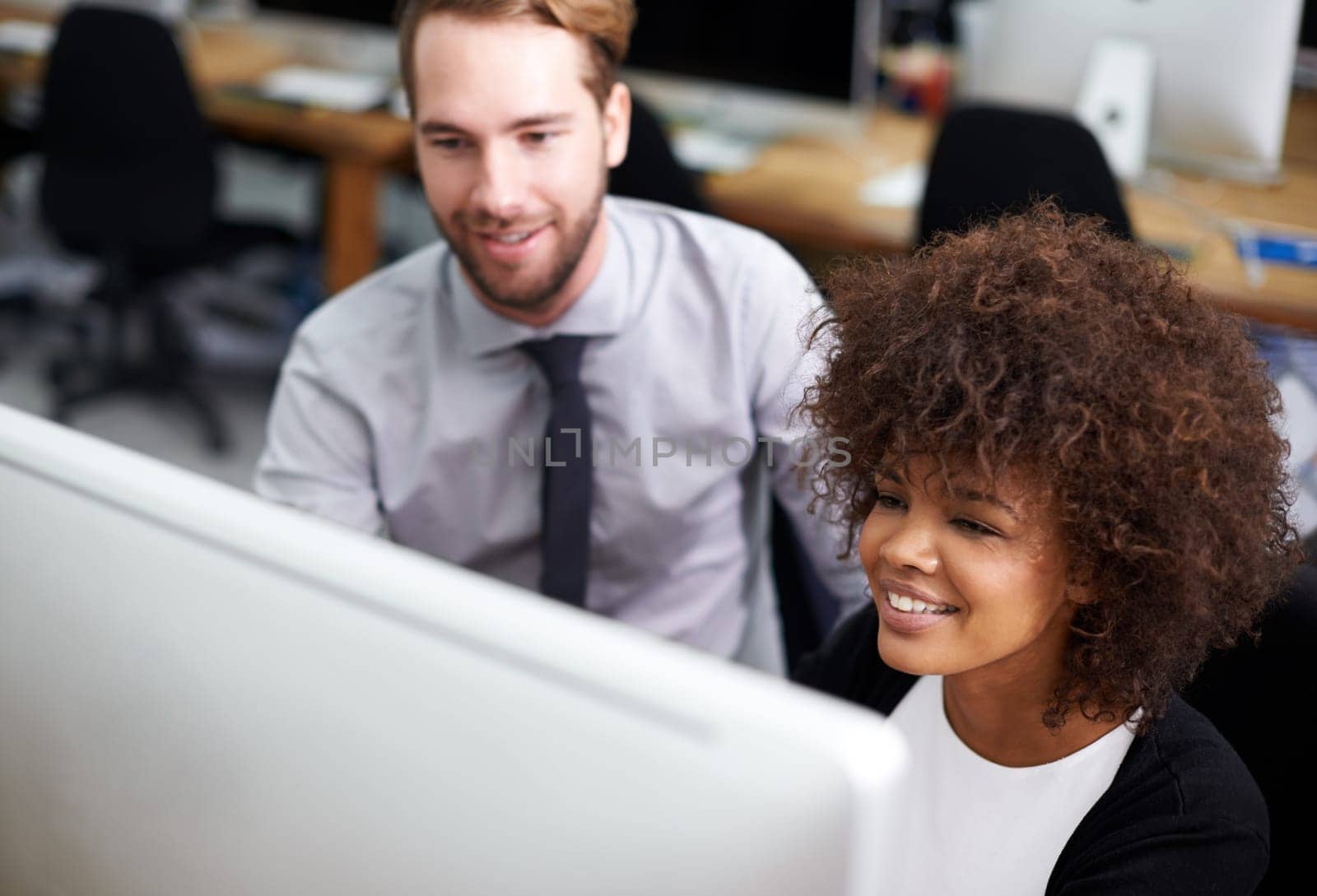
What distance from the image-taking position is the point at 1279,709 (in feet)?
3.16

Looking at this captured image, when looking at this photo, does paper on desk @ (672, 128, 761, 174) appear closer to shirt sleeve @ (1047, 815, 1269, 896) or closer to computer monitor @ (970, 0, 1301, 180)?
computer monitor @ (970, 0, 1301, 180)

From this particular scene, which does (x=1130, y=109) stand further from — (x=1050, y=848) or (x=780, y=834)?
(x=780, y=834)

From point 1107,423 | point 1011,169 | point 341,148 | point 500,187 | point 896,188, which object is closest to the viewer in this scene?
point 1107,423

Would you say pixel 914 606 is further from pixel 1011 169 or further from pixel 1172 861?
pixel 1011 169

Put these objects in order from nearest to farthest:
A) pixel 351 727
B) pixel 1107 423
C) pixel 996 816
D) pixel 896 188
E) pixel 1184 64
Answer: pixel 351 727 → pixel 1107 423 → pixel 996 816 → pixel 1184 64 → pixel 896 188

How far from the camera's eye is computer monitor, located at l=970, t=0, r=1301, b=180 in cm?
230

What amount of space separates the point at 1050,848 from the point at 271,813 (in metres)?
0.54

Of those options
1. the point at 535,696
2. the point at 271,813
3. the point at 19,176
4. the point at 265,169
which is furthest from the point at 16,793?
the point at 265,169

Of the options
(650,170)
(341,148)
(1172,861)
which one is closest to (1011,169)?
(650,170)

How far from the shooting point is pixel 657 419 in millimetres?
1406

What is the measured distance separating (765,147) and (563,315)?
174 centimetres

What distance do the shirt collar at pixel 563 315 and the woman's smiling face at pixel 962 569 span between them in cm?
56

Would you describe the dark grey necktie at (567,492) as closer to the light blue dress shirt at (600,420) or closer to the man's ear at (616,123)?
the light blue dress shirt at (600,420)

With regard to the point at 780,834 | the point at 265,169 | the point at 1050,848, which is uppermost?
the point at 780,834
